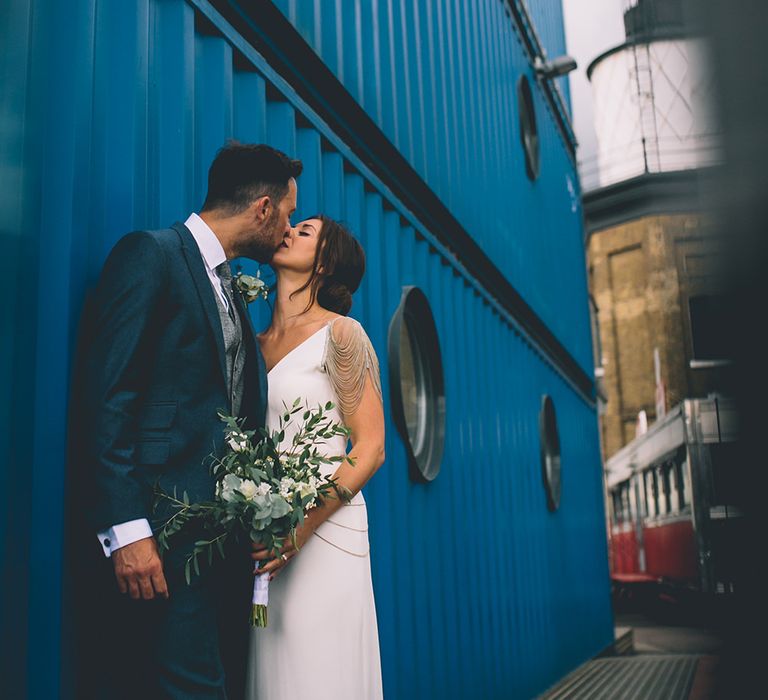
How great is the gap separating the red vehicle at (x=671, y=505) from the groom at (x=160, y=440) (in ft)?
3.94

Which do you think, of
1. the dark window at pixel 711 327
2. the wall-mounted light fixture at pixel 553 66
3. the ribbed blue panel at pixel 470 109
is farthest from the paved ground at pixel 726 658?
the wall-mounted light fixture at pixel 553 66

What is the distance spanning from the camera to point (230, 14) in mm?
3375

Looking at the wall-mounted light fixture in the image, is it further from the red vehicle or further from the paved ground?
the paved ground

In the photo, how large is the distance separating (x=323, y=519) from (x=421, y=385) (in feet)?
10.2

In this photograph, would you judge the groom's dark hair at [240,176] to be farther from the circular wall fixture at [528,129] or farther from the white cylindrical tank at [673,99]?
the circular wall fixture at [528,129]

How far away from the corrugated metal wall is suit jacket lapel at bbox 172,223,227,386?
31 centimetres

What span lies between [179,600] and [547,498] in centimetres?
725

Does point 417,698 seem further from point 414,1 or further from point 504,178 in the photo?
point 504,178

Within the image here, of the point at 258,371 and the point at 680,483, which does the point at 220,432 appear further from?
the point at 680,483

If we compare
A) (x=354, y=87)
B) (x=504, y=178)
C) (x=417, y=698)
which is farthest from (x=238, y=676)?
(x=504, y=178)

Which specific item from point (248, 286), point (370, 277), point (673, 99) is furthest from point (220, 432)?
point (370, 277)

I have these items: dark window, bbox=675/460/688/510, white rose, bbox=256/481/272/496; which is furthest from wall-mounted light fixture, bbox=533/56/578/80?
white rose, bbox=256/481/272/496

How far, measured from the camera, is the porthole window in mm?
5133

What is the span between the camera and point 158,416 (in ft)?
6.98
